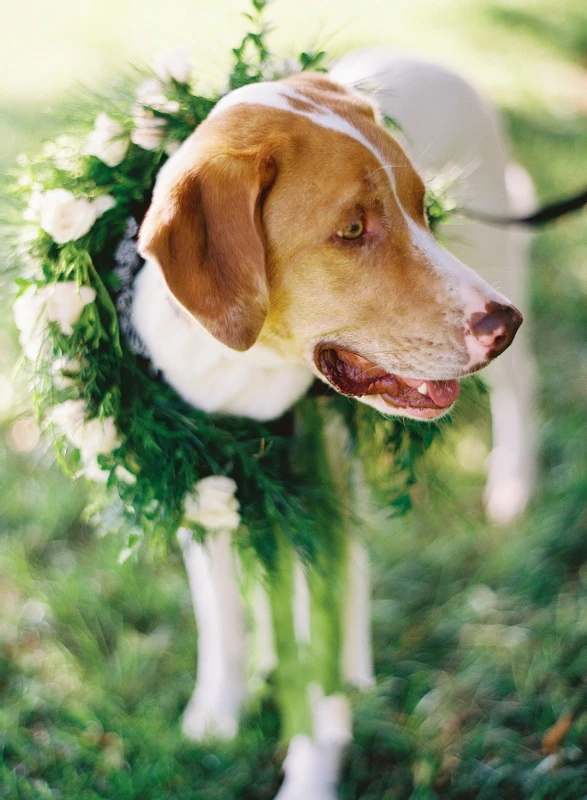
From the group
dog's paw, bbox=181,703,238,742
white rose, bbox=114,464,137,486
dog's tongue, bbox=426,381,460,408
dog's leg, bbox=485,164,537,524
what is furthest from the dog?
dog's leg, bbox=485,164,537,524

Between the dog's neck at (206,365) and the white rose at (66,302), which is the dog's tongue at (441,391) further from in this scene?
the white rose at (66,302)

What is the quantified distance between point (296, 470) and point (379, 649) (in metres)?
0.97

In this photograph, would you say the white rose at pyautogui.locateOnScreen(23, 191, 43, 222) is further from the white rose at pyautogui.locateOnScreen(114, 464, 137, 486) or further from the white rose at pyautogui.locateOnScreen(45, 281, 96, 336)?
the white rose at pyautogui.locateOnScreen(114, 464, 137, 486)

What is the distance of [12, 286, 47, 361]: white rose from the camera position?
1.97 meters

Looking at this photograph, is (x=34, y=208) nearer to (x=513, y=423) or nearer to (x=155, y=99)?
(x=155, y=99)

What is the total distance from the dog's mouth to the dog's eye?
266 mm

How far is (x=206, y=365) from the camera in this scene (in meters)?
2.05

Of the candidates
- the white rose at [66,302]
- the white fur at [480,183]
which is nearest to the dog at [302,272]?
the white rose at [66,302]

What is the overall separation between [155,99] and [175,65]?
10 cm

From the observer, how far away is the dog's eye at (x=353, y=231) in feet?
5.95

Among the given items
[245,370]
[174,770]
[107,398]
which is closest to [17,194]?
[107,398]

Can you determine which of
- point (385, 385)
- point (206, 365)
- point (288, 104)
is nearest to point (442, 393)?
point (385, 385)

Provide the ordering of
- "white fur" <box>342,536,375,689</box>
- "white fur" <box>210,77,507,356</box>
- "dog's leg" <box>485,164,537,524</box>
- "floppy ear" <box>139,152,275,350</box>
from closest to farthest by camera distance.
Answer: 1. "floppy ear" <box>139,152,275,350</box>
2. "white fur" <box>210,77,507,356</box>
3. "white fur" <box>342,536,375,689</box>
4. "dog's leg" <box>485,164,537,524</box>

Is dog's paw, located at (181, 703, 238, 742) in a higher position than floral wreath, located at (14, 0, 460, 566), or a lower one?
lower
